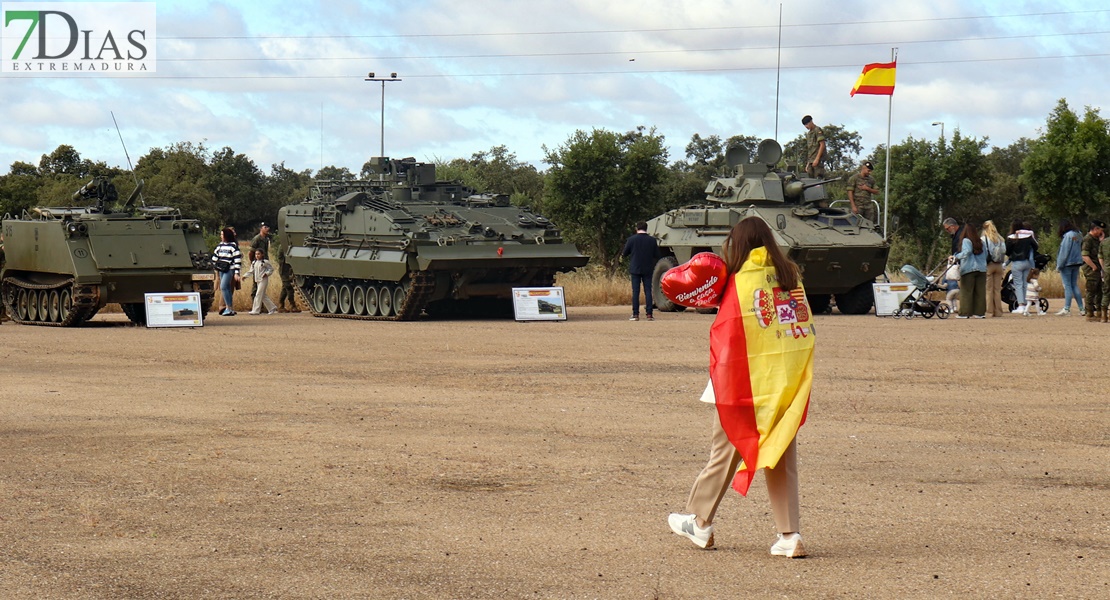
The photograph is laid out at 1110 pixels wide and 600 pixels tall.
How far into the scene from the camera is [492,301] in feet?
88.4

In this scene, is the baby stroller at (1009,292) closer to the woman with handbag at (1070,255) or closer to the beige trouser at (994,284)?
the beige trouser at (994,284)

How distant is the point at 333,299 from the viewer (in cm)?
2734

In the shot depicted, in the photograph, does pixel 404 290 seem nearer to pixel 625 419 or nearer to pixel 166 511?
pixel 625 419

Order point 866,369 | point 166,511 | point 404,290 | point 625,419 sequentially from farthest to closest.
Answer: point 404,290 < point 866,369 < point 625,419 < point 166,511

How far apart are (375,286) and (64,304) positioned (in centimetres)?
512

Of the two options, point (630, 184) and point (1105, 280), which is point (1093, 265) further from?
point (630, 184)

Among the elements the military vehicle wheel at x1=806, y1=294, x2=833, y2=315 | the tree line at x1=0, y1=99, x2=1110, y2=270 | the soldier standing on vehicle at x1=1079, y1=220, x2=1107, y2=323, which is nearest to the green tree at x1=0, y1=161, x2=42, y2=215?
the tree line at x1=0, y1=99, x2=1110, y2=270

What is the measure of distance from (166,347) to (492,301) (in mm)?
9046

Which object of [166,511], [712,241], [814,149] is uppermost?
[814,149]

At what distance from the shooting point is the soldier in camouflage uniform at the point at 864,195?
2825cm

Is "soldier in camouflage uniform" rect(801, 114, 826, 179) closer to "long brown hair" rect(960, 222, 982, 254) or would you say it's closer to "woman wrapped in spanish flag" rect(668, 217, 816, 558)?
"long brown hair" rect(960, 222, 982, 254)

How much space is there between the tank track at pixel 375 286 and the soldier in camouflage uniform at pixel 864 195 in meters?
8.60

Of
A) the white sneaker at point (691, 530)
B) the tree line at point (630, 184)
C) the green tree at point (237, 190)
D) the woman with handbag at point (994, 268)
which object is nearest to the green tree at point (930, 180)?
the tree line at point (630, 184)

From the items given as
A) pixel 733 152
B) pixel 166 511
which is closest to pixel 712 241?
pixel 733 152
